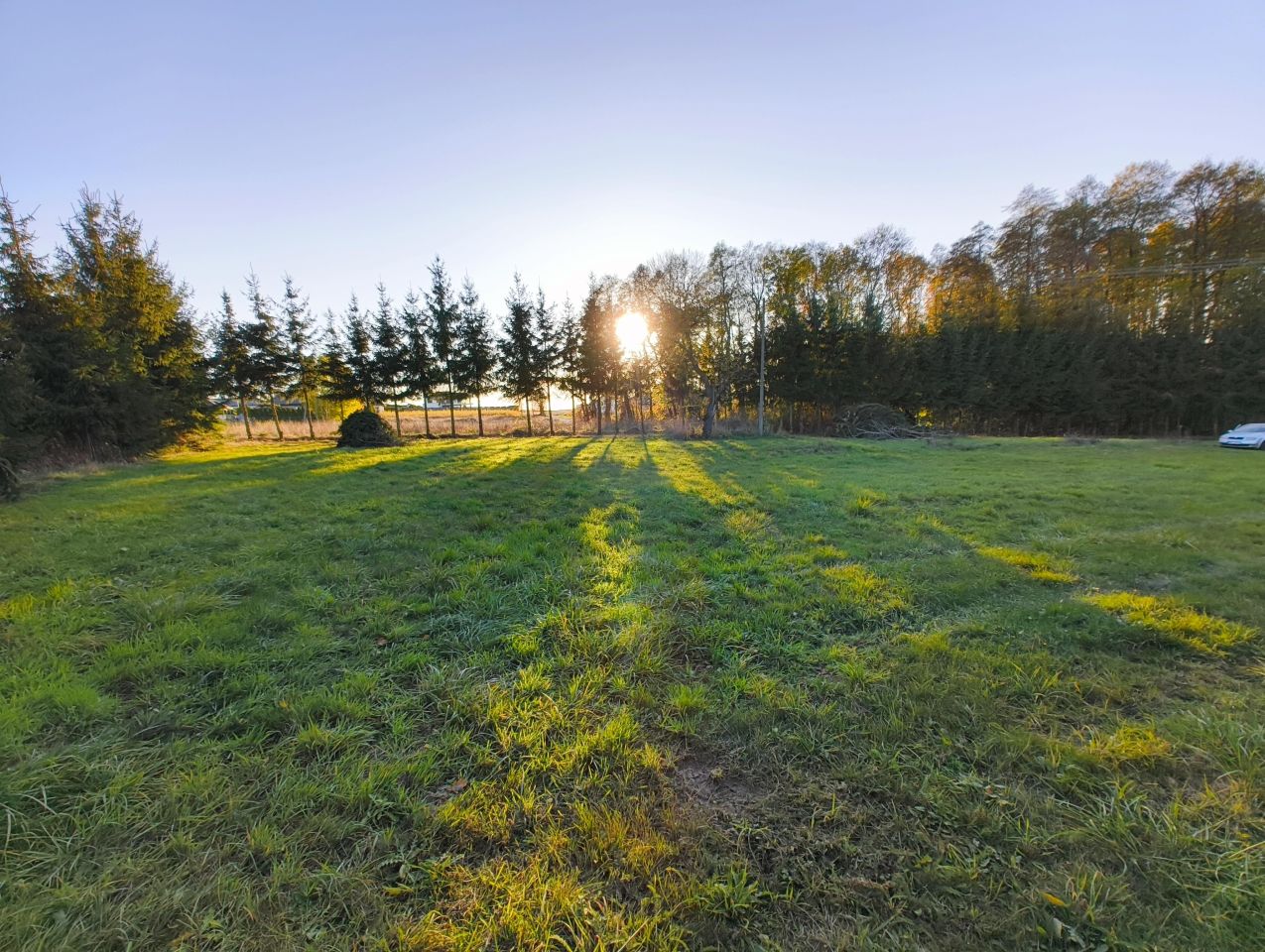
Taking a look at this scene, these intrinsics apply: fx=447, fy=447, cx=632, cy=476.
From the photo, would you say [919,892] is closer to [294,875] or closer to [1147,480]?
[294,875]

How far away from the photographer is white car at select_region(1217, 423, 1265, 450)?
16172mm

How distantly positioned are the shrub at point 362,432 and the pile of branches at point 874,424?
21.9 metres

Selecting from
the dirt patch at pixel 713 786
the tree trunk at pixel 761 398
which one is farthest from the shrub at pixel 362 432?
the dirt patch at pixel 713 786

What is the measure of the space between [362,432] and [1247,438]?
3339 centimetres

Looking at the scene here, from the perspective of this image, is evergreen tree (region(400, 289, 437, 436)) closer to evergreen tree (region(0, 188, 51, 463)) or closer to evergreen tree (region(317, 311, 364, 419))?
evergreen tree (region(317, 311, 364, 419))

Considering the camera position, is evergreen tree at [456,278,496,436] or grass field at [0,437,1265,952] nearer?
grass field at [0,437,1265,952]

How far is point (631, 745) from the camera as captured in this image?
7.39 feet

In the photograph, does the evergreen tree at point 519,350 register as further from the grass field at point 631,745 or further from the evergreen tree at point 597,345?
the grass field at point 631,745

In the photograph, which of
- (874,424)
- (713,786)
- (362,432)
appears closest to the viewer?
(713,786)

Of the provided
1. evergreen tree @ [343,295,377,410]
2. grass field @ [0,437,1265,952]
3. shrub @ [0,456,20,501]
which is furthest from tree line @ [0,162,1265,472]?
grass field @ [0,437,1265,952]

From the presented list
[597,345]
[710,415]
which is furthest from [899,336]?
[597,345]

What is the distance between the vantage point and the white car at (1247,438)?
16172mm

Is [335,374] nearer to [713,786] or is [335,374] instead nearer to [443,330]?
[443,330]

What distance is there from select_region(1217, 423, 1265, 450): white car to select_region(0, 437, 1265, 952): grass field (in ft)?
64.8
